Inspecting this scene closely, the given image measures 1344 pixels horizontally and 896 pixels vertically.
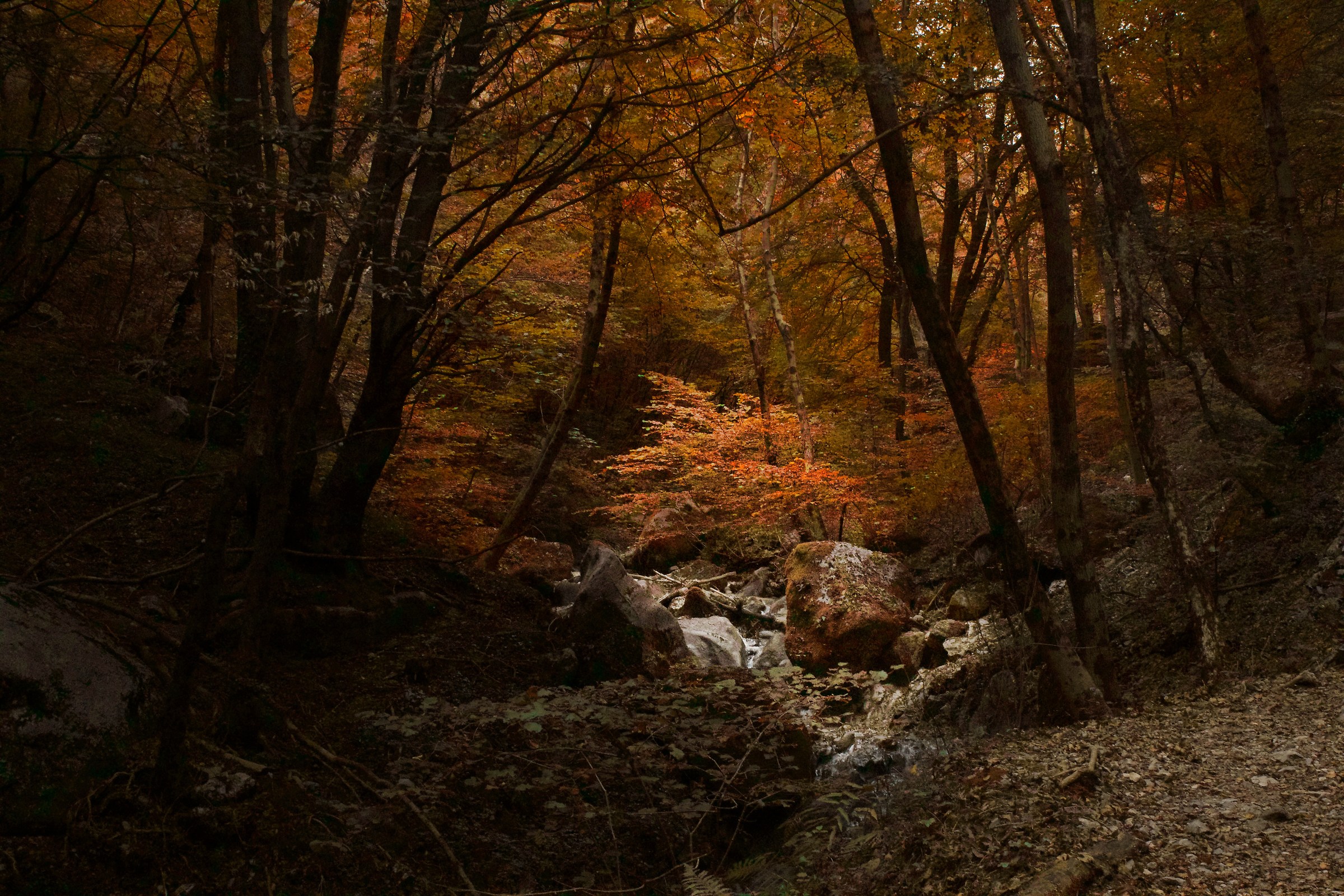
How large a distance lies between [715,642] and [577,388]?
11.5ft

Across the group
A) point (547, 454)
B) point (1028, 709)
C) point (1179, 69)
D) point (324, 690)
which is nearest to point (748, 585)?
point (547, 454)

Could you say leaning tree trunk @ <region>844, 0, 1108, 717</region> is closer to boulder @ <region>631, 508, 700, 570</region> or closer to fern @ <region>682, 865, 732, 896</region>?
fern @ <region>682, 865, 732, 896</region>

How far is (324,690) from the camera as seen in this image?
16.3 feet

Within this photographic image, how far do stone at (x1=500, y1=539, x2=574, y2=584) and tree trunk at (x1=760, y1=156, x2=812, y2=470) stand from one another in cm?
421

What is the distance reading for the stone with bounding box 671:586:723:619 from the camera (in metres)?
11.0

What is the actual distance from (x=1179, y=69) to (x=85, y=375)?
15787 mm

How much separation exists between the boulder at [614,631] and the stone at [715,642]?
854 mm

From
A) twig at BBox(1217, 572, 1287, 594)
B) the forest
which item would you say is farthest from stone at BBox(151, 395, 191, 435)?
twig at BBox(1217, 572, 1287, 594)

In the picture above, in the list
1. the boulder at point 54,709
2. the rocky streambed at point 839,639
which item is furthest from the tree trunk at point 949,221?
the boulder at point 54,709

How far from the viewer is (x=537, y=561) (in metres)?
11.7

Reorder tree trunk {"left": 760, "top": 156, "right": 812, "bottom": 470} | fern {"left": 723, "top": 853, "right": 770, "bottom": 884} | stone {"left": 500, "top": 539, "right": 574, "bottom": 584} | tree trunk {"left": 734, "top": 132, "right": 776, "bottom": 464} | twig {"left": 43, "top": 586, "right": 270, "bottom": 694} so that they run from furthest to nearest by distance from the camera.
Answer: tree trunk {"left": 734, "top": 132, "right": 776, "bottom": 464}, tree trunk {"left": 760, "top": 156, "right": 812, "bottom": 470}, stone {"left": 500, "top": 539, "right": 574, "bottom": 584}, fern {"left": 723, "top": 853, "right": 770, "bottom": 884}, twig {"left": 43, "top": 586, "right": 270, "bottom": 694}

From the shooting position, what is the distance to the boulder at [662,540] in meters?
14.9

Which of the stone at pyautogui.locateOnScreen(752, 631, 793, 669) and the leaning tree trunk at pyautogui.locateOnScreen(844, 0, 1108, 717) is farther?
the stone at pyautogui.locateOnScreen(752, 631, 793, 669)

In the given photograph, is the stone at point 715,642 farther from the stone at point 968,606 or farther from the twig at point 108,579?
the twig at point 108,579
